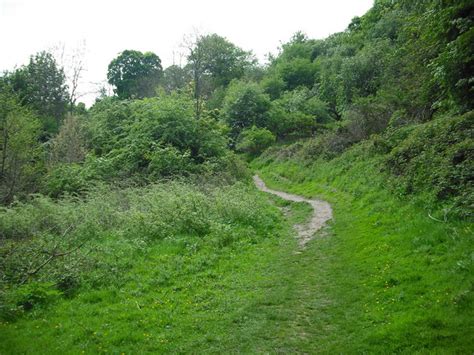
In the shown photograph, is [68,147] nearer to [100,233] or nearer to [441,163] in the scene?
[100,233]

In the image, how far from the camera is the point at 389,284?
779 centimetres

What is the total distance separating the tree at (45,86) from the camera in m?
45.5

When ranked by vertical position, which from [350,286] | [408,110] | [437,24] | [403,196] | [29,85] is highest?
[29,85]

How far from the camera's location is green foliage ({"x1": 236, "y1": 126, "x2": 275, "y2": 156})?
40.0 metres

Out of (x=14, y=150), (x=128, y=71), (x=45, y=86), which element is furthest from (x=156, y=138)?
(x=128, y=71)

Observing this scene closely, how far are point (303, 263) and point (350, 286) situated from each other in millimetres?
2327

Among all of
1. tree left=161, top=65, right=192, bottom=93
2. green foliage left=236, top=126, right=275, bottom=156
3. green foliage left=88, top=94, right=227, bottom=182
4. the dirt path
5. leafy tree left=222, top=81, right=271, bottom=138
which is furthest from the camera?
tree left=161, top=65, right=192, bottom=93

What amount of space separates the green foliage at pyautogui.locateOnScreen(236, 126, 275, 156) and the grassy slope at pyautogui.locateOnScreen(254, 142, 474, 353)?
26.5 metres

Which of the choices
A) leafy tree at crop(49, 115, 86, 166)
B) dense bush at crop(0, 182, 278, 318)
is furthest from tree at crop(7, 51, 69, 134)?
dense bush at crop(0, 182, 278, 318)

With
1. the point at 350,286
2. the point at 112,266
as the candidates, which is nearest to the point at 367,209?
the point at 350,286

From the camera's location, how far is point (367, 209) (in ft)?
46.8

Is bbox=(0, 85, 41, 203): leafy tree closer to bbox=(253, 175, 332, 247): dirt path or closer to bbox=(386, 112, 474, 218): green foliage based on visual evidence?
bbox=(253, 175, 332, 247): dirt path

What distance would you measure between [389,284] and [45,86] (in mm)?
48775

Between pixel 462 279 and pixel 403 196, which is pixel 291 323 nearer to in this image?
pixel 462 279
